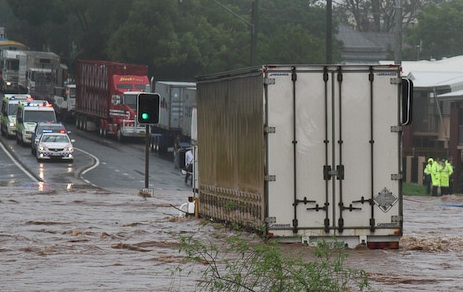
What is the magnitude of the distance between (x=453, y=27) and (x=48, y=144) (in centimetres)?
7068

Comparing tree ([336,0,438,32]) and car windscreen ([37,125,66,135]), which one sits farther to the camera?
tree ([336,0,438,32])

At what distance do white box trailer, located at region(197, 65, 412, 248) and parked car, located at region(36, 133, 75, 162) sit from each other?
36.7m

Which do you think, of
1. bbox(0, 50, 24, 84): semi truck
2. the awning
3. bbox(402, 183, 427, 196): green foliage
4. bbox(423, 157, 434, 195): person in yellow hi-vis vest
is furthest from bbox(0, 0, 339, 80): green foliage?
bbox(423, 157, 434, 195): person in yellow hi-vis vest

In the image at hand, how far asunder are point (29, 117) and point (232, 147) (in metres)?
43.9

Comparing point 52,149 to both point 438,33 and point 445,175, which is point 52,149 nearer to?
point 445,175

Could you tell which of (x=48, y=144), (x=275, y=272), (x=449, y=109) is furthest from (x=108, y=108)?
(x=275, y=272)

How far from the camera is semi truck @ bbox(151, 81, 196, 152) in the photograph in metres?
60.8

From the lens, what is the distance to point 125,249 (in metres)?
22.4

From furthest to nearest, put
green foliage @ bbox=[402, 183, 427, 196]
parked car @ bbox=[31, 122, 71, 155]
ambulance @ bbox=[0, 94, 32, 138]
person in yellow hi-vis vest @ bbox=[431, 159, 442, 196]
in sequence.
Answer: ambulance @ bbox=[0, 94, 32, 138] < parked car @ bbox=[31, 122, 71, 155] < green foliage @ bbox=[402, 183, 427, 196] < person in yellow hi-vis vest @ bbox=[431, 159, 442, 196]

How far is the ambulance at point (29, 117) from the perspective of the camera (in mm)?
65250

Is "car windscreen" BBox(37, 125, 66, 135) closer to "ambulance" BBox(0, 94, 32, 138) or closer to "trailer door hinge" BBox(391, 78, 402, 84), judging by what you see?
"ambulance" BBox(0, 94, 32, 138)

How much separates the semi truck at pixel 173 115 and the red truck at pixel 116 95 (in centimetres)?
173

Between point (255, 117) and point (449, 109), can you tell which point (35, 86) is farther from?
point (255, 117)

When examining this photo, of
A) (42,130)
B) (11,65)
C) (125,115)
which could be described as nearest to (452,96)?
(42,130)
